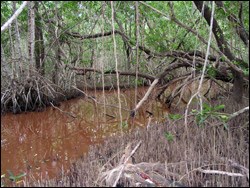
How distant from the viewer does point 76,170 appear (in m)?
3.09

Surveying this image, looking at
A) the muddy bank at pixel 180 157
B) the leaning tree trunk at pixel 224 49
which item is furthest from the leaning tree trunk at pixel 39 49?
the leaning tree trunk at pixel 224 49

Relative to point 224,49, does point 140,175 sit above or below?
below

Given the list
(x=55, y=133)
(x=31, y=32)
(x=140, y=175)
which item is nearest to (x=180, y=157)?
(x=140, y=175)

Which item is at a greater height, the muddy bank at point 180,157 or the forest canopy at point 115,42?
the forest canopy at point 115,42

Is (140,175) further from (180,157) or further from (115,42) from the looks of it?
(115,42)

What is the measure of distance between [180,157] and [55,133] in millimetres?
2743

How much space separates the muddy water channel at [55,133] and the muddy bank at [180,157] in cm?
42

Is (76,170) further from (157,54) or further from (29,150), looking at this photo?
(157,54)

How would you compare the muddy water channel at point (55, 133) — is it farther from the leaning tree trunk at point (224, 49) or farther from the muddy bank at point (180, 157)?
the leaning tree trunk at point (224, 49)

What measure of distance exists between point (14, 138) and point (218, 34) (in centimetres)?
345

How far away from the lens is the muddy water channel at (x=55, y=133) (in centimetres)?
375

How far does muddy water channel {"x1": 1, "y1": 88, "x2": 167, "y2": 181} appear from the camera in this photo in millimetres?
3754

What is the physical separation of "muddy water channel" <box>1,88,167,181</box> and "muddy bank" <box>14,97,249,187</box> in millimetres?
422

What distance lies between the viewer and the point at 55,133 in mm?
5195
